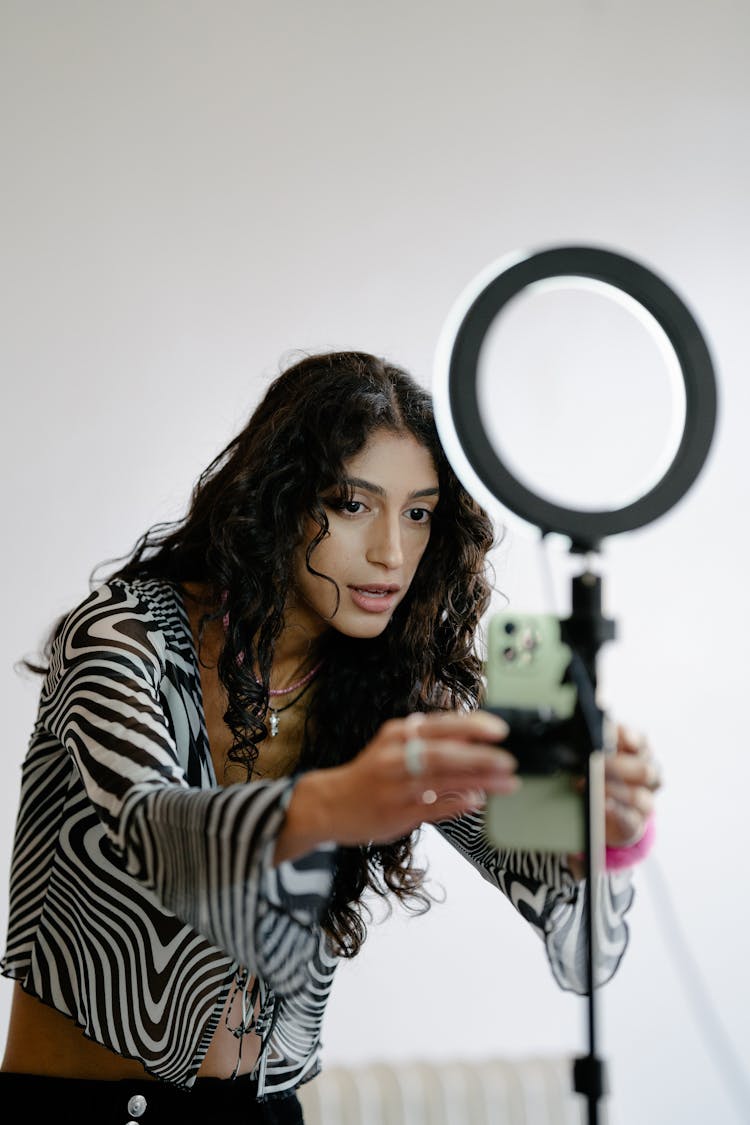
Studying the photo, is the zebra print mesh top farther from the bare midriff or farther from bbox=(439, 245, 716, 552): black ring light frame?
bbox=(439, 245, 716, 552): black ring light frame

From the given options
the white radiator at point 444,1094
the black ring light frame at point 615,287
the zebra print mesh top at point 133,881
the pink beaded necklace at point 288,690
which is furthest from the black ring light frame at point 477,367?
the white radiator at point 444,1094

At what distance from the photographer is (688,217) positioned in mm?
1924

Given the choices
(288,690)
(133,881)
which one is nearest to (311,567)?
(288,690)

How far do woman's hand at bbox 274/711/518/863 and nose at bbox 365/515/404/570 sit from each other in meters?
0.42

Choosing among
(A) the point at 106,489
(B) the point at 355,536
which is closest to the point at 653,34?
(A) the point at 106,489

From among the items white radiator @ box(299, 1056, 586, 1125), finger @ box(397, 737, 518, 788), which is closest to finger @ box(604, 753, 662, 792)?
finger @ box(397, 737, 518, 788)

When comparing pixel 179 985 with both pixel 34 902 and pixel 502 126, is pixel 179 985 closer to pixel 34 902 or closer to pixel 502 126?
pixel 34 902

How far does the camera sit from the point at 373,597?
1032mm

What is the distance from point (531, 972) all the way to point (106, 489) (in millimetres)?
1014

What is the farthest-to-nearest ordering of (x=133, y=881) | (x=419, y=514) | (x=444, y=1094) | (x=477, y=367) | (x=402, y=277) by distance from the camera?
(x=402, y=277), (x=444, y=1094), (x=419, y=514), (x=133, y=881), (x=477, y=367)

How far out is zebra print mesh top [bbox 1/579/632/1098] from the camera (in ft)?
2.55

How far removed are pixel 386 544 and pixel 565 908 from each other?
1.13ft

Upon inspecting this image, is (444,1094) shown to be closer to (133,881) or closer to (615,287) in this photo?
(133,881)

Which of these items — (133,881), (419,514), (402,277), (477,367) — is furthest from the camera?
(402,277)
